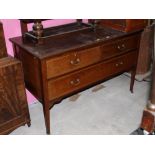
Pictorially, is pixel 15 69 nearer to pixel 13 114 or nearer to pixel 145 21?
pixel 13 114

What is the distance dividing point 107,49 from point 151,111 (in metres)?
1.31

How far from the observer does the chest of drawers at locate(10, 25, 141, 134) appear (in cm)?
190

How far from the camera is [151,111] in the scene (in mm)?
1046

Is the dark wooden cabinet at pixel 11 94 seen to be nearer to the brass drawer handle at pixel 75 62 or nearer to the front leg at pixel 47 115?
the front leg at pixel 47 115

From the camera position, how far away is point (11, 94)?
201cm

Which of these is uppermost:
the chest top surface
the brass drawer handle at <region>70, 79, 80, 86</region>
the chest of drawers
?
the chest top surface

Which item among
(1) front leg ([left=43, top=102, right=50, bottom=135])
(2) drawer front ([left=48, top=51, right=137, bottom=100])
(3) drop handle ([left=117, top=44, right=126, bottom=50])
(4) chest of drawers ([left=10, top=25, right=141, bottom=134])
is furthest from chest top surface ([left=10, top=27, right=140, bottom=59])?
(1) front leg ([left=43, top=102, right=50, bottom=135])

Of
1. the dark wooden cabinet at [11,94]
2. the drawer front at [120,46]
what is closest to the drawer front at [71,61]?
the drawer front at [120,46]

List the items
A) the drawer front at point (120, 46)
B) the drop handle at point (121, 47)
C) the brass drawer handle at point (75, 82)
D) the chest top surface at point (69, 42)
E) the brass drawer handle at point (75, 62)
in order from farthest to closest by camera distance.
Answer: the drop handle at point (121, 47) → the drawer front at point (120, 46) → the brass drawer handle at point (75, 82) → the brass drawer handle at point (75, 62) → the chest top surface at point (69, 42)

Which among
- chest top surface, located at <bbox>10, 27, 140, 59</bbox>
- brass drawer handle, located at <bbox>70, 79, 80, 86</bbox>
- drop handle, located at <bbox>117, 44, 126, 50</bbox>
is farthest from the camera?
drop handle, located at <bbox>117, 44, 126, 50</bbox>

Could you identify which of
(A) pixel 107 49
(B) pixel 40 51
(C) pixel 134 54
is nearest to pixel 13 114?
(B) pixel 40 51

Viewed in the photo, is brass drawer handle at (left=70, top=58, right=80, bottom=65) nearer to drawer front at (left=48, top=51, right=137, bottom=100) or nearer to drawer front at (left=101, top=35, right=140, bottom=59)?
drawer front at (left=48, top=51, right=137, bottom=100)

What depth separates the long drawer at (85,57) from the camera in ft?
6.25

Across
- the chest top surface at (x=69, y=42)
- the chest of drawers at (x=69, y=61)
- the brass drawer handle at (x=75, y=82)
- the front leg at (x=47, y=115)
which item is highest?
the chest top surface at (x=69, y=42)
